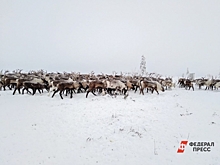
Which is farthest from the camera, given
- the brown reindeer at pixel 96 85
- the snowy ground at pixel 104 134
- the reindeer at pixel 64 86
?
the brown reindeer at pixel 96 85

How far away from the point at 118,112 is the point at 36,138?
4133mm

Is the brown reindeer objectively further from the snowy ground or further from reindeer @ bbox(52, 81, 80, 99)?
the snowy ground

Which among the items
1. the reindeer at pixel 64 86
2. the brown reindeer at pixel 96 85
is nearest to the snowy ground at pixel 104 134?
the reindeer at pixel 64 86

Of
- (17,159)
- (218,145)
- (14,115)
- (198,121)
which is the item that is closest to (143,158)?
(218,145)

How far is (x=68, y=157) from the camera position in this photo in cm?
539

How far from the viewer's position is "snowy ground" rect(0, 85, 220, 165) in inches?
213

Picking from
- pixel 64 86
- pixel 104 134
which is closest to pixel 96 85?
pixel 64 86

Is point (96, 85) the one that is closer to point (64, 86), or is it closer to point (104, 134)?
point (64, 86)

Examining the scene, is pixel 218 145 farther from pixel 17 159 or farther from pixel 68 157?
pixel 17 159

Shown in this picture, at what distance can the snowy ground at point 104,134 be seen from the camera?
17.8 feet

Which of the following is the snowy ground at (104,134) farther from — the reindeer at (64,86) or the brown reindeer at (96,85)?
the brown reindeer at (96,85)

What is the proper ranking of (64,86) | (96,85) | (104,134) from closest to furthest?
(104,134) → (64,86) → (96,85)

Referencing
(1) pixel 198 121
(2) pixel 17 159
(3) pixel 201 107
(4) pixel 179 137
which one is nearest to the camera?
(2) pixel 17 159

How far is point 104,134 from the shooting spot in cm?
689
